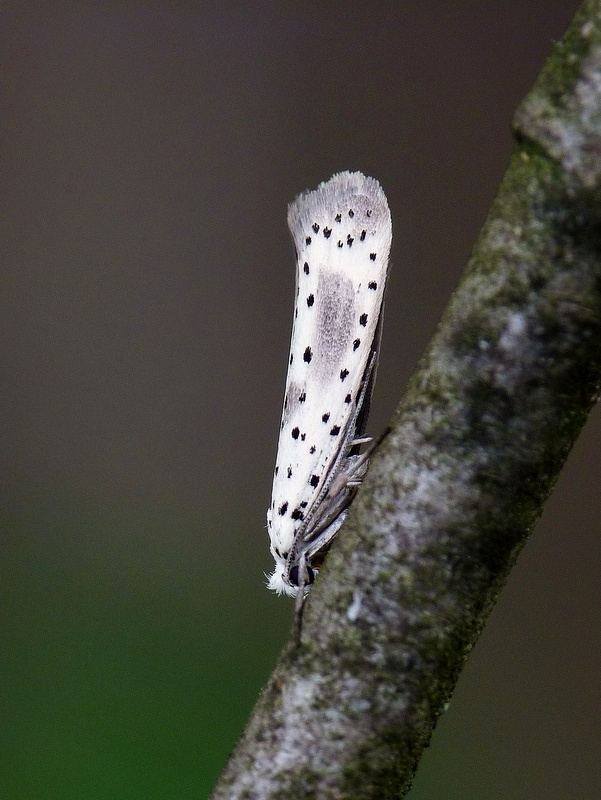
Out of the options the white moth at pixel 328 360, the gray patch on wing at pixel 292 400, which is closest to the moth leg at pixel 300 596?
the white moth at pixel 328 360

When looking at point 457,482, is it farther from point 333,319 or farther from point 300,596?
point 333,319

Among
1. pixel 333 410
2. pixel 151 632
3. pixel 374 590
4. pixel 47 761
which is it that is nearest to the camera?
pixel 374 590

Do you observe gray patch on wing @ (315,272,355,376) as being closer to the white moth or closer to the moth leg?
the white moth

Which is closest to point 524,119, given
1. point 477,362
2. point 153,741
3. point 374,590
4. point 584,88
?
point 584,88

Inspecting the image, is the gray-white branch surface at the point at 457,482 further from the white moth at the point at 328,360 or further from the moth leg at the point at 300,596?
the white moth at the point at 328,360

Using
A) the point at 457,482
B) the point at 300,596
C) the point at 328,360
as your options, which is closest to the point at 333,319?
the point at 328,360

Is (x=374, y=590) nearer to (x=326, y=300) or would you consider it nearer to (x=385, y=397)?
(x=326, y=300)
